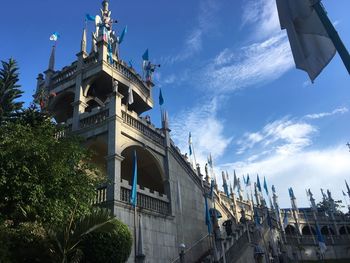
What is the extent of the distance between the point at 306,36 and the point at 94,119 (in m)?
18.8

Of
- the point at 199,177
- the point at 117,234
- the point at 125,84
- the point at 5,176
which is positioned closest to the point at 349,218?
the point at 199,177

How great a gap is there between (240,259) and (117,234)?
37.9ft

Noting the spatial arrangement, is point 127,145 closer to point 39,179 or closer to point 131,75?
point 131,75

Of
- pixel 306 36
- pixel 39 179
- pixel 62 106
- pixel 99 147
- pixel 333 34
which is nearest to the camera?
pixel 333 34

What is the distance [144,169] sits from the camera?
27547mm

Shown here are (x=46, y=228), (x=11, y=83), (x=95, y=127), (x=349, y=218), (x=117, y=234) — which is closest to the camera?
(x=46, y=228)

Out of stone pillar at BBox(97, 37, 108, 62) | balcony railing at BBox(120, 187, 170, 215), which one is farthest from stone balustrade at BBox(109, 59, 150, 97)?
balcony railing at BBox(120, 187, 170, 215)

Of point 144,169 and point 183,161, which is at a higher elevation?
point 183,161

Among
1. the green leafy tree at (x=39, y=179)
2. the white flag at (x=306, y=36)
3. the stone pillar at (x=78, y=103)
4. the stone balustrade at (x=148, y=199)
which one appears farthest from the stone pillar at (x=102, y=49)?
the white flag at (x=306, y=36)

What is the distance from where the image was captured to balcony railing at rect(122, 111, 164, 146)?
24.4 meters

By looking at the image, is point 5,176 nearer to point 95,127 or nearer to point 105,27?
point 95,127

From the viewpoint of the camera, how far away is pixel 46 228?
13.8 m

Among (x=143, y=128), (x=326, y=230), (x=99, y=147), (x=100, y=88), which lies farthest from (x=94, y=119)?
(x=326, y=230)

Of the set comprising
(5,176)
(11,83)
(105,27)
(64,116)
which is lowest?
(5,176)
